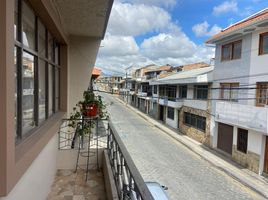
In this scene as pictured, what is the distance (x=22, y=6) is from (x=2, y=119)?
1.30 m

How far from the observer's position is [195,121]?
16.8 m

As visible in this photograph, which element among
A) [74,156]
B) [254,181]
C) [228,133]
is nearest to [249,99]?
[228,133]

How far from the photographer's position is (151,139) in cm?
1658

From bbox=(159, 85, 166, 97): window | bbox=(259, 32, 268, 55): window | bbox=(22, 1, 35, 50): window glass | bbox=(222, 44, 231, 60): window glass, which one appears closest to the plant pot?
bbox=(22, 1, 35, 50): window glass

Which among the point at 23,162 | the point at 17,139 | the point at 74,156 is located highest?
the point at 17,139

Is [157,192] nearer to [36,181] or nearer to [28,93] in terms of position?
[36,181]

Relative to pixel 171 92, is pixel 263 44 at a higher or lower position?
higher

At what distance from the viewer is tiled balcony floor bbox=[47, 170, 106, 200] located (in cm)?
317

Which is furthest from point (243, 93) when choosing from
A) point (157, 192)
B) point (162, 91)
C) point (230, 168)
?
point (162, 91)

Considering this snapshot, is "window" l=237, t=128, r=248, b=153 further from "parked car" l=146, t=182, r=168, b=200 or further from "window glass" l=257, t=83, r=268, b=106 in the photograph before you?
"parked car" l=146, t=182, r=168, b=200

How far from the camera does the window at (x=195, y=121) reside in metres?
15.5

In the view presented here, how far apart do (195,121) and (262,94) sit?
22.3 ft

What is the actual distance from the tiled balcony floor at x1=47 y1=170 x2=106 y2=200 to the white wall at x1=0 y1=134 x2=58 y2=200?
0.48ft

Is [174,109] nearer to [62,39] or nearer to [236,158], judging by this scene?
[236,158]
